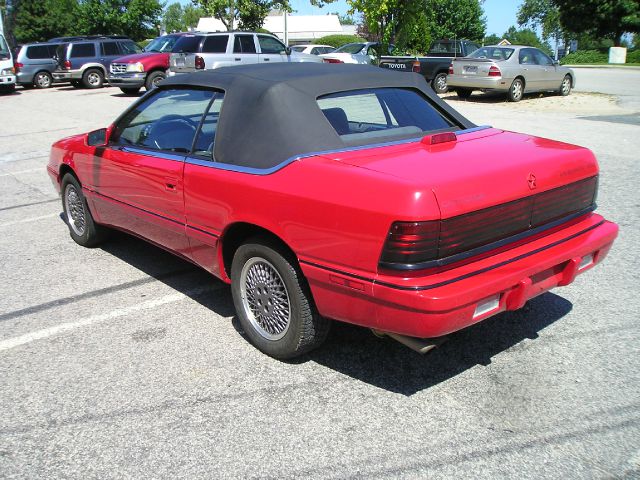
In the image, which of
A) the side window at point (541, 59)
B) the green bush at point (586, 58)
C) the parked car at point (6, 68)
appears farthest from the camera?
the green bush at point (586, 58)

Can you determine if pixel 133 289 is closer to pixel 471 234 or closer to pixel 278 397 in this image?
pixel 278 397

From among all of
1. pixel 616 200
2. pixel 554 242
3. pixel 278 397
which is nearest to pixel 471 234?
pixel 554 242

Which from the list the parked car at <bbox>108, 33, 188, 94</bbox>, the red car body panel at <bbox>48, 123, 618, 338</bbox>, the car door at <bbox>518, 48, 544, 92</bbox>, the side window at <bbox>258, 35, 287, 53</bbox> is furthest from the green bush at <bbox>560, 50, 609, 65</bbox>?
the red car body panel at <bbox>48, 123, 618, 338</bbox>

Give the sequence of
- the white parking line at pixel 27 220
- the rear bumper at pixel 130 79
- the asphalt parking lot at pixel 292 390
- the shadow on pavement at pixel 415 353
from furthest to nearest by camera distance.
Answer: the rear bumper at pixel 130 79, the white parking line at pixel 27 220, the shadow on pavement at pixel 415 353, the asphalt parking lot at pixel 292 390

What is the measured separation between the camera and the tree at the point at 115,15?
1748 inches

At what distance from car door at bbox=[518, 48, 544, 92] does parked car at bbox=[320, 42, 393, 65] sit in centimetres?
480

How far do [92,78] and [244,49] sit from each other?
894cm

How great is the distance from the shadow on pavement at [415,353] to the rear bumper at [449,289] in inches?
21.5

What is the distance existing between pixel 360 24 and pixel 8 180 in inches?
2416

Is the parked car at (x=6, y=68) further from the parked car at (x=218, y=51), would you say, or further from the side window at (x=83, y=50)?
the parked car at (x=218, y=51)

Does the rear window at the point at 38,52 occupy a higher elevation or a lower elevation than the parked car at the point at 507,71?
higher

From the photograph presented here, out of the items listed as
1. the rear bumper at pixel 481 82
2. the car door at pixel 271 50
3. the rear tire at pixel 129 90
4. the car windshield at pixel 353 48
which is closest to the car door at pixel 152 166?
the rear bumper at pixel 481 82

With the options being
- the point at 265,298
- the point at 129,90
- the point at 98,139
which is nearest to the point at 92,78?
the point at 129,90

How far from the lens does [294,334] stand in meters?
3.35
